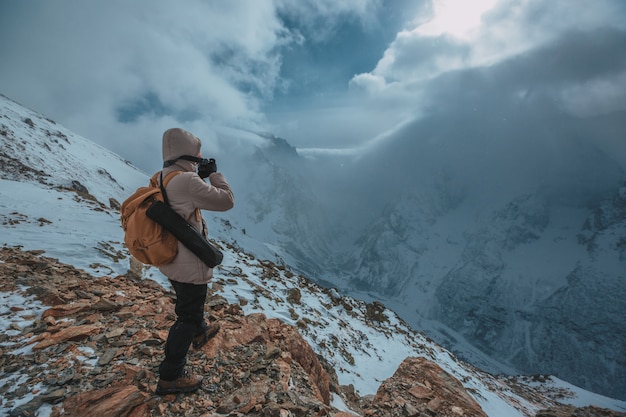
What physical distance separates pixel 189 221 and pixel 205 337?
2728 mm

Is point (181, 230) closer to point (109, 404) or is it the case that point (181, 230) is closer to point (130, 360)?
point (109, 404)

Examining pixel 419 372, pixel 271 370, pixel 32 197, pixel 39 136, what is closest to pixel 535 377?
pixel 419 372

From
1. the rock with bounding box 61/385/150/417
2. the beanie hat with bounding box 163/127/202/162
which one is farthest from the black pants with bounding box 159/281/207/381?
the beanie hat with bounding box 163/127/202/162

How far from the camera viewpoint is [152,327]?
593cm

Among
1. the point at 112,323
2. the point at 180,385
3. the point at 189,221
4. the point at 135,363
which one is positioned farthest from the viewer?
the point at 112,323

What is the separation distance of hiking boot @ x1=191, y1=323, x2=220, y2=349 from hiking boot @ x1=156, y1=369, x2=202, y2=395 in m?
1.08

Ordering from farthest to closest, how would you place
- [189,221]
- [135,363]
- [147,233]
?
[135,363] → [189,221] → [147,233]

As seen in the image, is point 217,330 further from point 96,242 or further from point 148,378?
point 96,242

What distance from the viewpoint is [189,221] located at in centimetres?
393

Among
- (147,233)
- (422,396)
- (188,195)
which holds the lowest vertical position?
(422,396)

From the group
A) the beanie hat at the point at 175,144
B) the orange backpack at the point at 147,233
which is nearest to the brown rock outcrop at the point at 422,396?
the orange backpack at the point at 147,233

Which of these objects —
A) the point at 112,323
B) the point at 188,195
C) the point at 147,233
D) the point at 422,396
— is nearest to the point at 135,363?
the point at 112,323

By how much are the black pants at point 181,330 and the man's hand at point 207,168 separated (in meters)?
1.58

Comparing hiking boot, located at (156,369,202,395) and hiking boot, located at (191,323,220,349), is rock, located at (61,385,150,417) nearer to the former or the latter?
hiking boot, located at (156,369,202,395)
